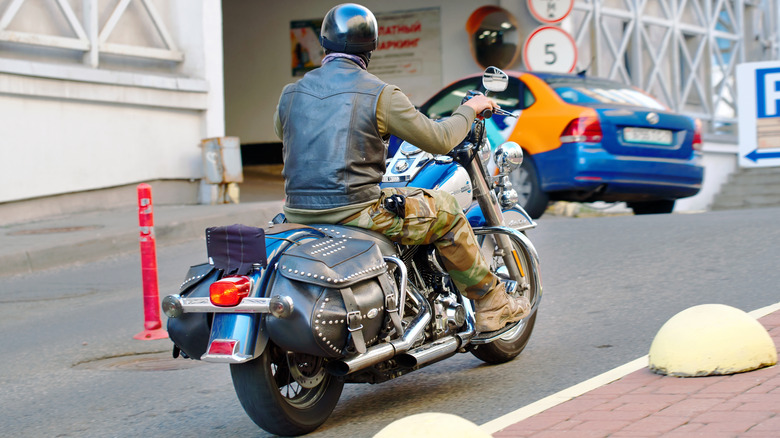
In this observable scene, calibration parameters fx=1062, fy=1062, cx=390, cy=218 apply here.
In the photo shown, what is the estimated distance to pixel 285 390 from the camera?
4.37 m

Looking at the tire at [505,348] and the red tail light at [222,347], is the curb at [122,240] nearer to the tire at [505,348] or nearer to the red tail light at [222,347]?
the tire at [505,348]

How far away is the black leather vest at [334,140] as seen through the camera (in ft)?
14.8

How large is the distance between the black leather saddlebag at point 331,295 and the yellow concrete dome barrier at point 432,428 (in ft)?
2.69

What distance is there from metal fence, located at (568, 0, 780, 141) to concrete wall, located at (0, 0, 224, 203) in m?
8.53

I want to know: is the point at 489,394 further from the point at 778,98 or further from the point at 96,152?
the point at 96,152

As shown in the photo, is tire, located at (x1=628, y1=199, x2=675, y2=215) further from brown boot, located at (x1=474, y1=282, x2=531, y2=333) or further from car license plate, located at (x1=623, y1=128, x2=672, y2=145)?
brown boot, located at (x1=474, y1=282, x2=531, y2=333)

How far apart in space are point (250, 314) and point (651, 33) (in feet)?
69.8

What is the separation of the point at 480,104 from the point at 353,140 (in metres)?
0.80

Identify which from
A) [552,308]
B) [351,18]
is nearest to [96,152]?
[552,308]

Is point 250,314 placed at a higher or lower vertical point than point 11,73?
lower

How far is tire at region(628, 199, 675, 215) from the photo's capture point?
13.1 meters

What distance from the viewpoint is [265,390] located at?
4125mm

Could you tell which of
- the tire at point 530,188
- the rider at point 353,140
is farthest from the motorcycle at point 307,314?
the tire at point 530,188

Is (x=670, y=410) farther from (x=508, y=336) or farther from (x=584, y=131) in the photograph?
(x=584, y=131)
